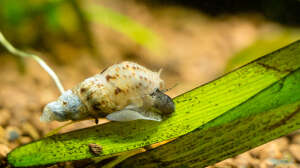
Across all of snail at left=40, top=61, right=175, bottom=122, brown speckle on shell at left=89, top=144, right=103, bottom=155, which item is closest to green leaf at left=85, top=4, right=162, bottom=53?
snail at left=40, top=61, right=175, bottom=122

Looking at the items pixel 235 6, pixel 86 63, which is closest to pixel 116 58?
pixel 86 63

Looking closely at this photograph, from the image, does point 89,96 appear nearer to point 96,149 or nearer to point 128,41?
point 96,149

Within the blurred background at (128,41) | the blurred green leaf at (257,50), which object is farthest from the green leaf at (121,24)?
the blurred green leaf at (257,50)

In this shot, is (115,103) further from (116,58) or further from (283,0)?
(283,0)

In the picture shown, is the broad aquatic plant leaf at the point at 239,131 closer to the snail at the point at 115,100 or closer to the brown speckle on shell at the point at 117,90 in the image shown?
the snail at the point at 115,100

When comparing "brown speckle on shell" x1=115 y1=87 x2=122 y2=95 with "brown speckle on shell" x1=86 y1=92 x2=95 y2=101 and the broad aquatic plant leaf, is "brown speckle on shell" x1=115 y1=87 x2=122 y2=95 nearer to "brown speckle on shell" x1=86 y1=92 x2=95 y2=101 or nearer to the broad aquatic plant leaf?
"brown speckle on shell" x1=86 y1=92 x2=95 y2=101

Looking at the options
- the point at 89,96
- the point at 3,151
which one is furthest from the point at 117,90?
the point at 3,151
